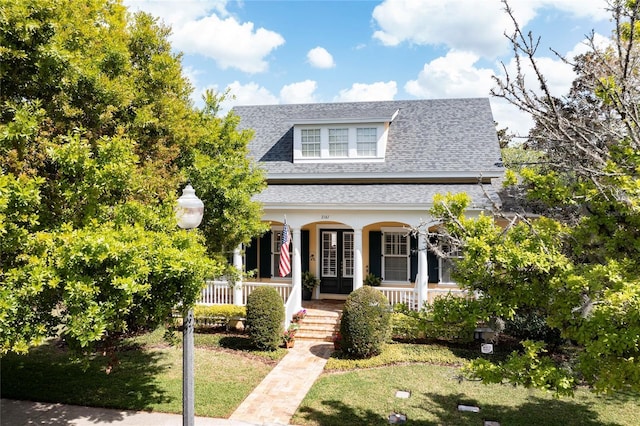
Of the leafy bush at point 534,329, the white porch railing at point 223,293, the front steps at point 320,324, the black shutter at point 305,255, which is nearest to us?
the leafy bush at point 534,329

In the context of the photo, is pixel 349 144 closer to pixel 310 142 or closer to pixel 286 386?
pixel 310 142

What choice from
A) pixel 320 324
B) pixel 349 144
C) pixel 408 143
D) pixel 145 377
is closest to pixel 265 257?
pixel 320 324

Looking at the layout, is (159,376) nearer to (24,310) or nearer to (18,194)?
(24,310)

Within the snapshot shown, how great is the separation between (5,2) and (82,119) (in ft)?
5.80

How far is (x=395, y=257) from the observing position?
53.6ft

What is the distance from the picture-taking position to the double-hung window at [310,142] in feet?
55.8

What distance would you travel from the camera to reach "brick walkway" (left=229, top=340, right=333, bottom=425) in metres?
8.54

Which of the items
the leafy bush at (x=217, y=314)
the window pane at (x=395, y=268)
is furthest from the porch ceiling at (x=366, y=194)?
the leafy bush at (x=217, y=314)

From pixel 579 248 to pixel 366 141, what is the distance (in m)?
12.1

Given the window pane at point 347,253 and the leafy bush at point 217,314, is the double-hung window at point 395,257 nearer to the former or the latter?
the window pane at point 347,253

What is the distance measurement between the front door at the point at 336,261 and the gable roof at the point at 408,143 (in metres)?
2.27

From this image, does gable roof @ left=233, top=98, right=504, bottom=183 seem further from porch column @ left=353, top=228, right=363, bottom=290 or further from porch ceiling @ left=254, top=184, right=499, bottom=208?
porch column @ left=353, top=228, right=363, bottom=290

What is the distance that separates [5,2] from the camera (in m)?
5.26

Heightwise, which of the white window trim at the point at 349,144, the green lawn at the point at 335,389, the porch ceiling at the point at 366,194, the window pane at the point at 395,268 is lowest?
the green lawn at the point at 335,389
